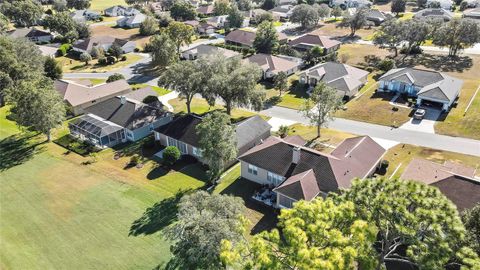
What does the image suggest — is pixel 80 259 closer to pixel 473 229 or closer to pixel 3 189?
pixel 3 189

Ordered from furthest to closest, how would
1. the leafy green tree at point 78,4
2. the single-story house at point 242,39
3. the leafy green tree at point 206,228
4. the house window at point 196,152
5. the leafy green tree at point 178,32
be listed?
1. the leafy green tree at point 78,4
2. the single-story house at point 242,39
3. the leafy green tree at point 178,32
4. the house window at point 196,152
5. the leafy green tree at point 206,228

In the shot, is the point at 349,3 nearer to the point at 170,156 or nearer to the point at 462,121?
the point at 462,121

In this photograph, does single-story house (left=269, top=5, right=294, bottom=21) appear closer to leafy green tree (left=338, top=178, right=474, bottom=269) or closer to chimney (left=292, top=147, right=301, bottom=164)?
chimney (left=292, top=147, right=301, bottom=164)

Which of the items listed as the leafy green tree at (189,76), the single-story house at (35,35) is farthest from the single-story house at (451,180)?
the single-story house at (35,35)

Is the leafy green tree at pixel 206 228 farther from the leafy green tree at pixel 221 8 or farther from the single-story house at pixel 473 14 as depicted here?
the leafy green tree at pixel 221 8

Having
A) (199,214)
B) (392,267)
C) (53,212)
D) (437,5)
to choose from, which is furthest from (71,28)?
(437,5)
